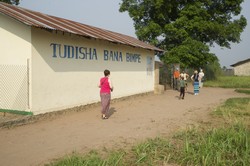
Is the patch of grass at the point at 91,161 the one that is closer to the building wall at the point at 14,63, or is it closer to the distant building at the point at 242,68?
the building wall at the point at 14,63

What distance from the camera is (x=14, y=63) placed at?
1009 centimetres

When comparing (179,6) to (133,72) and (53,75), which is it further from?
(53,75)

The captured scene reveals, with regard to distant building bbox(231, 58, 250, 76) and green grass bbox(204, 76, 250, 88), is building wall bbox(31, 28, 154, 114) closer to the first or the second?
green grass bbox(204, 76, 250, 88)

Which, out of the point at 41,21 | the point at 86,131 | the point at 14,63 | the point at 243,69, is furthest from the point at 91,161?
the point at 243,69

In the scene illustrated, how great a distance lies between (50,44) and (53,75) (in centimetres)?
112

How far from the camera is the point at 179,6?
27.1 m

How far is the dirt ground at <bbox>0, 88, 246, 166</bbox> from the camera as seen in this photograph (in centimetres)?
654

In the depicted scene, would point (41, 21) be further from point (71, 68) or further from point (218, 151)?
point (218, 151)

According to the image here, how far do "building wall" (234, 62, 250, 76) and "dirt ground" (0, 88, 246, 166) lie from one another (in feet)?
157

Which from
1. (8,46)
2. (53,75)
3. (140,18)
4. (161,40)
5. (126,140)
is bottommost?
(126,140)

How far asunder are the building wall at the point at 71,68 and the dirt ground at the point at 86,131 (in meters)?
0.67

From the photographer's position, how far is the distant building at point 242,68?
185 feet

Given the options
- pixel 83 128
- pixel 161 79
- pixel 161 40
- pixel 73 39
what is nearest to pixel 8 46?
Result: pixel 73 39

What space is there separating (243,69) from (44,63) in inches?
2100
